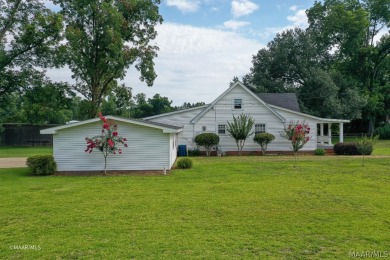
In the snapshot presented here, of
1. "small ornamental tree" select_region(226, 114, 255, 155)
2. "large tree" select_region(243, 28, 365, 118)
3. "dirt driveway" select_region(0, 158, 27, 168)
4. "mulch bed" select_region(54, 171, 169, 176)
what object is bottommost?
"mulch bed" select_region(54, 171, 169, 176)

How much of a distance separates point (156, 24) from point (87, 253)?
2799 centimetres

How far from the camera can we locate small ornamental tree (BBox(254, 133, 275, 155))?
23056 millimetres

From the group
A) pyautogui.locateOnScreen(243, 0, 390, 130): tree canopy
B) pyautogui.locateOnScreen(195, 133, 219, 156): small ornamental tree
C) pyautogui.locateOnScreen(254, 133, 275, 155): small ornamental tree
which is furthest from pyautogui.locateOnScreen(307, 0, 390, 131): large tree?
pyautogui.locateOnScreen(195, 133, 219, 156): small ornamental tree

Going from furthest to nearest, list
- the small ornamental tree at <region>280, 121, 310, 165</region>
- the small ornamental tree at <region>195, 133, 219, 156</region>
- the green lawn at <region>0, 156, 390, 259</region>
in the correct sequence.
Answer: the small ornamental tree at <region>195, 133, 219, 156</region> < the small ornamental tree at <region>280, 121, 310, 165</region> < the green lawn at <region>0, 156, 390, 259</region>

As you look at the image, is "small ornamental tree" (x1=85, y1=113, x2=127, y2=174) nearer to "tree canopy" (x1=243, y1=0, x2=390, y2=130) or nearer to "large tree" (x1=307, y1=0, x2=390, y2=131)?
"tree canopy" (x1=243, y1=0, x2=390, y2=130)

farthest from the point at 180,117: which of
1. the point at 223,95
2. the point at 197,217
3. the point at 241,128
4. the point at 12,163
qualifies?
the point at 197,217

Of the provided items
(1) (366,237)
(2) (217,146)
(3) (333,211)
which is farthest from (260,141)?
(1) (366,237)

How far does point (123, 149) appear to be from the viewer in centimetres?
1538

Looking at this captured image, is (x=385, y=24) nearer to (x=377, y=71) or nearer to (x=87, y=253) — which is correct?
(x=377, y=71)

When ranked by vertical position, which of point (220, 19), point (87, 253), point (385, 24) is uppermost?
point (385, 24)

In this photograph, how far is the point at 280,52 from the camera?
39.5 metres

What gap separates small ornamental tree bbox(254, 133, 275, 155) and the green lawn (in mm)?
10580

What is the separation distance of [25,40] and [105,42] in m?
6.19

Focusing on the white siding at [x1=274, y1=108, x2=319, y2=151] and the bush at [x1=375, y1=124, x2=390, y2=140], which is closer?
the white siding at [x1=274, y1=108, x2=319, y2=151]
